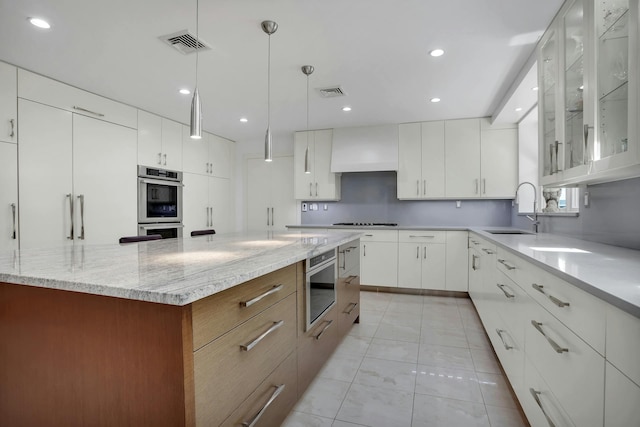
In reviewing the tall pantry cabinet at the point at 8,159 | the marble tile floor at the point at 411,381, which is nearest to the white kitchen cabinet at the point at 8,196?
the tall pantry cabinet at the point at 8,159

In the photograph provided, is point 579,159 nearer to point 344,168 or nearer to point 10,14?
point 344,168

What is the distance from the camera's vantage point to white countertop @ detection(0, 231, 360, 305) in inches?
36.2

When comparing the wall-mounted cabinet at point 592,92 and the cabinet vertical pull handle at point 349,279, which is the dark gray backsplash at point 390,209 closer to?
the cabinet vertical pull handle at point 349,279

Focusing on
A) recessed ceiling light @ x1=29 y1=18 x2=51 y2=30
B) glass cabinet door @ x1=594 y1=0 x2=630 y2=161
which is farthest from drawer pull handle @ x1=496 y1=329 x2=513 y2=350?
recessed ceiling light @ x1=29 y1=18 x2=51 y2=30

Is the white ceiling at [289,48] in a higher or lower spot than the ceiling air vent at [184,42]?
higher

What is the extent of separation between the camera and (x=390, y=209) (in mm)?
4871

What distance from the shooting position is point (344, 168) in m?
4.68

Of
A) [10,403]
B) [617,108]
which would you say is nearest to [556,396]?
[617,108]

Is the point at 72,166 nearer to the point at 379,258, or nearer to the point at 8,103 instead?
the point at 8,103

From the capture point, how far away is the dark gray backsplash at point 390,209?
446 cm

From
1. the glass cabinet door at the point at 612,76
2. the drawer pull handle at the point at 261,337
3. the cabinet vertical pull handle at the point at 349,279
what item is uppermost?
the glass cabinet door at the point at 612,76

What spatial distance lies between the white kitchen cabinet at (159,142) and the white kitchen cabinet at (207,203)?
1.10ft

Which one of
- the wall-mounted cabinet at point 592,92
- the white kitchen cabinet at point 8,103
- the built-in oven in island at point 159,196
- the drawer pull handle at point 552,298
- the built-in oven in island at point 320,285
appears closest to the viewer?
the drawer pull handle at point 552,298

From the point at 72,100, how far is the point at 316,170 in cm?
300
